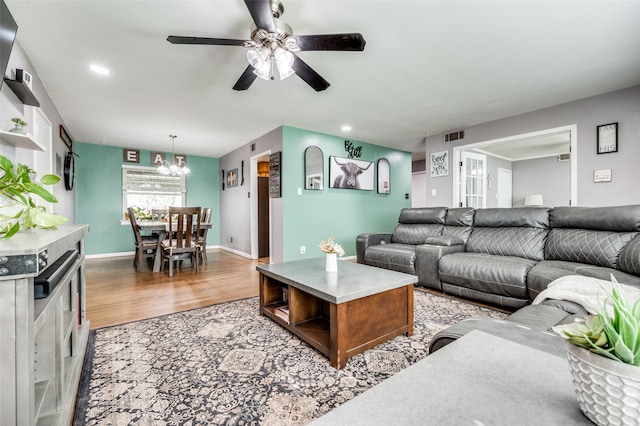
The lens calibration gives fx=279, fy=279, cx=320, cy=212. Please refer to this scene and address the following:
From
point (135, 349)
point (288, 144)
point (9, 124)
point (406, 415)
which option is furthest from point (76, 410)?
point (288, 144)

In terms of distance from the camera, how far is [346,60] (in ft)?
8.52

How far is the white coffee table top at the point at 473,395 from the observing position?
0.42 m

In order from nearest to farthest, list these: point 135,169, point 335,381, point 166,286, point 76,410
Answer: point 76,410 < point 335,381 < point 166,286 < point 135,169

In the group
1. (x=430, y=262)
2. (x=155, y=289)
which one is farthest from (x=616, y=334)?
(x=155, y=289)

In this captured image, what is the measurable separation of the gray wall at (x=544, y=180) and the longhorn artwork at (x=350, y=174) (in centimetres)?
434

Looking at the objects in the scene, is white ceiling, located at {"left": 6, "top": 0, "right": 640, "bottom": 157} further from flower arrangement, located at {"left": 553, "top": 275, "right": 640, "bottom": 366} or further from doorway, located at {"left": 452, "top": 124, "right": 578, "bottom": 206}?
flower arrangement, located at {"left": 553, "top": 275, "right": 640, "bottom": 366}

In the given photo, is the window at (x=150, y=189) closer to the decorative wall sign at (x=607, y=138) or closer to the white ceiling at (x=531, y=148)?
the white ceiling at (x=531, y=148)

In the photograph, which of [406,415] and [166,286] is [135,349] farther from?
[406,415]

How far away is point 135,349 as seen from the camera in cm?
192

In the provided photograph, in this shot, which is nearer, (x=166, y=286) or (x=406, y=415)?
(x=406, y=415)

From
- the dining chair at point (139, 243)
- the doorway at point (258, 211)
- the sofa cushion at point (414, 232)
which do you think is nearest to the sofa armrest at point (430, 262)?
the sofa cushion at point (414, 232)

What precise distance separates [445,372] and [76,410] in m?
1.75

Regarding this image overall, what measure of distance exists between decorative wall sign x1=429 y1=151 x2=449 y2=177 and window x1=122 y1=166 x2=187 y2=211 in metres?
5.61

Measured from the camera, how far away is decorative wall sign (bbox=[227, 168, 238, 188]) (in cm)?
631
